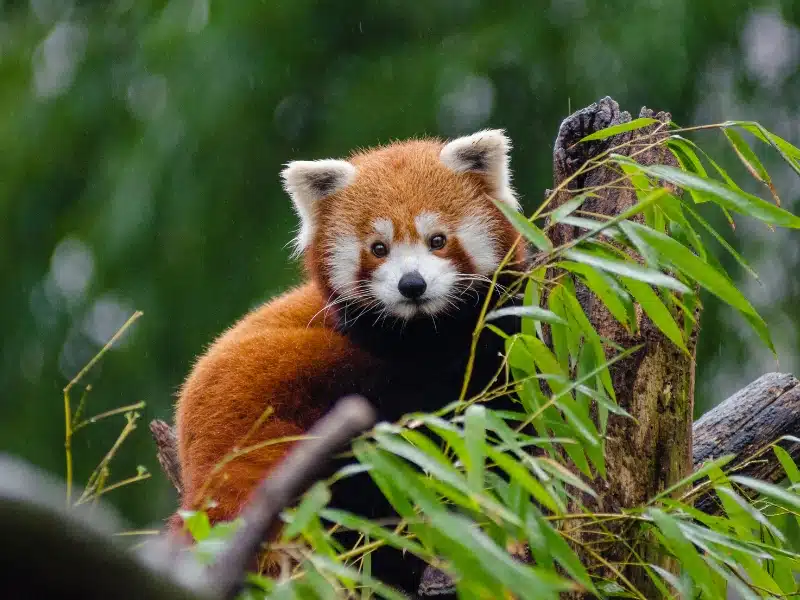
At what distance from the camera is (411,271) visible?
2.38m

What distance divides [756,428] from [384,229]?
98cm

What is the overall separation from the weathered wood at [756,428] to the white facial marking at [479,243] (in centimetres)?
63

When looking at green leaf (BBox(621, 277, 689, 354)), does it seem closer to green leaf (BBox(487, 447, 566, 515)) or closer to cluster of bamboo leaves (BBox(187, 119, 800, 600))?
cluster of bamboo leaves (BBox(187, 119, 800, 600))

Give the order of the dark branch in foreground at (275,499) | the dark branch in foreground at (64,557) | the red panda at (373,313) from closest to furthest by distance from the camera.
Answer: the dark branch in foreground at (64,557)
the dark branch in foreground at (275,499)
the red panda at (373,313)

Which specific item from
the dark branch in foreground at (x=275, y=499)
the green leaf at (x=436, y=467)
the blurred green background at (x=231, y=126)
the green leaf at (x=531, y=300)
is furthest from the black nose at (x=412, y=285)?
the blurred green background at (x=231, y=126)

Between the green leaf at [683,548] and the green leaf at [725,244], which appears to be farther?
the green leaf at [725,244]

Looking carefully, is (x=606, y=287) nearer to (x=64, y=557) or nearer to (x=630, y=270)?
(x=630, y=270)

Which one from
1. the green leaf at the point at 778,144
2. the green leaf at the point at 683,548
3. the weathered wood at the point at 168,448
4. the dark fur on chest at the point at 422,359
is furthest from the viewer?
the weathered wood at the point at 168,448

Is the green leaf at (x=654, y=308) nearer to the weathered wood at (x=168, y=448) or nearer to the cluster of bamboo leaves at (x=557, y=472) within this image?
the cluster of bamboo leaves at (x=557, y=472)

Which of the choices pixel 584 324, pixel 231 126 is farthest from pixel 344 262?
pixel 231 126

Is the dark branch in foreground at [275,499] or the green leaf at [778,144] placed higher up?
the green leaf at [778,144]

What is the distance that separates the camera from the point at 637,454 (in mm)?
1951

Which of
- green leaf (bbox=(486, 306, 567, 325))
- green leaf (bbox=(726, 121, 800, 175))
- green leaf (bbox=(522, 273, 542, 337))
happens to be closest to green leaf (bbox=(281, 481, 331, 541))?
green leaf (bbox=(486, 306, 567, 325))

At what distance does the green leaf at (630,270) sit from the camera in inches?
54.1
